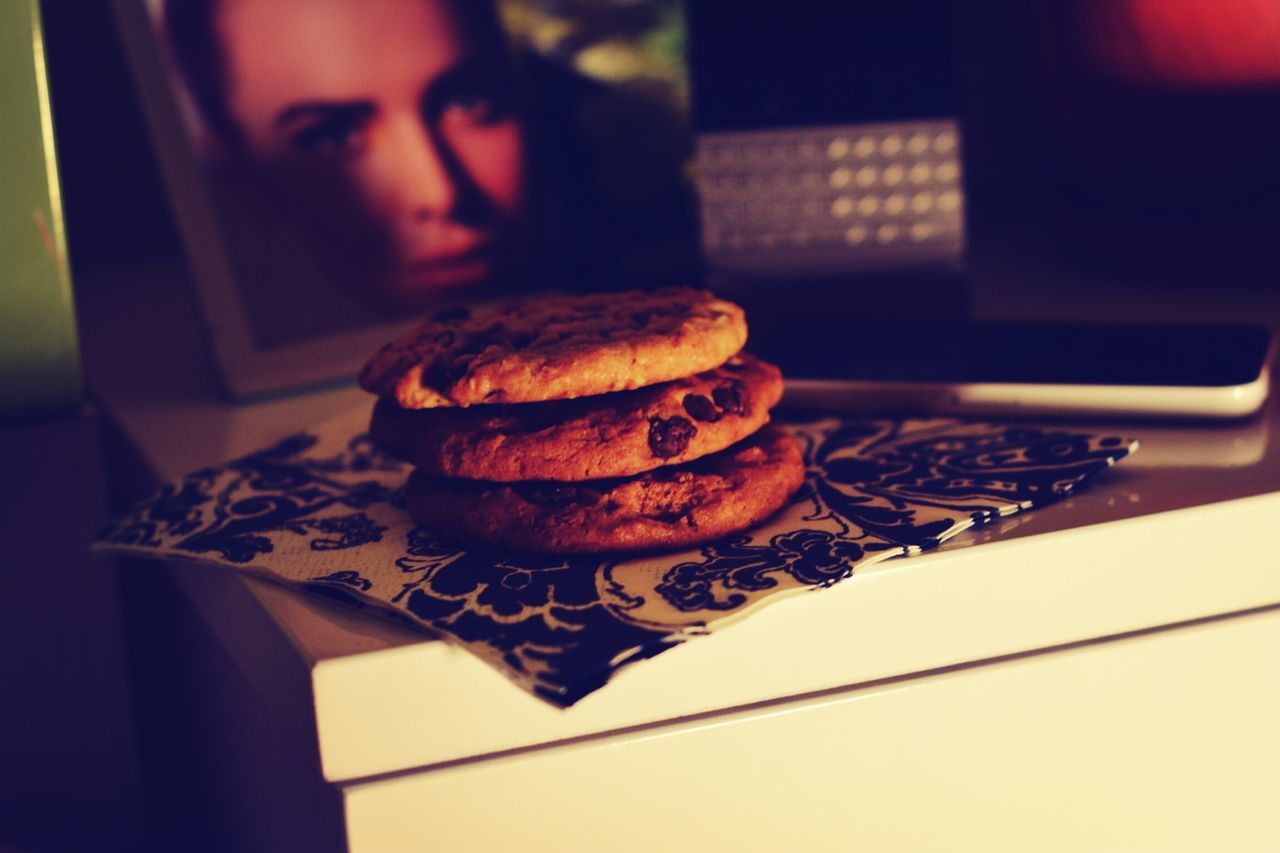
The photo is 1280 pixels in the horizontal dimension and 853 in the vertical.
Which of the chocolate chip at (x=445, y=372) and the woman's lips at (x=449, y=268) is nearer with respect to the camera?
the chocolate chip at (x=445, y=372)

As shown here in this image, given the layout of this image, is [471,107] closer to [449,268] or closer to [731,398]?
[449,268]

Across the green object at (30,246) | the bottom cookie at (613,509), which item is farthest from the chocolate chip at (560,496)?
the green object at (30,246)

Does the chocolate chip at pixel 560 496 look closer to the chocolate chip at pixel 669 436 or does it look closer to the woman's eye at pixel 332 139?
the chocolate chip at pixel 669 436

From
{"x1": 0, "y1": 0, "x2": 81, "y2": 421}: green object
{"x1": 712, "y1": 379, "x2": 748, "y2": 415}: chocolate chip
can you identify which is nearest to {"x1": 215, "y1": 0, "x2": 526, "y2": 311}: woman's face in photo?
{"x1": 0, "y1": 0, "x2": 81, "y2": 421}: green object

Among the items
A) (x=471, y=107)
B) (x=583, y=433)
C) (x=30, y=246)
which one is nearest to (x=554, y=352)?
(x=583, y=433)

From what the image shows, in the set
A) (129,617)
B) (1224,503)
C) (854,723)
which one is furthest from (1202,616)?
(129,617)

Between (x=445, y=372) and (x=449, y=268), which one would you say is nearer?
(x=445, y=372)

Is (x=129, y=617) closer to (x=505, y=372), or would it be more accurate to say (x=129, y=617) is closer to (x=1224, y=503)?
(x=505, y=372)

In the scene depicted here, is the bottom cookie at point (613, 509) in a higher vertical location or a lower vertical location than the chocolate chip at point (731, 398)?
lower

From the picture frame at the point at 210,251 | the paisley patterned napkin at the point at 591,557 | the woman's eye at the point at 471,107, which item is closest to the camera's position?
the paisley patterned napkin at the point at 591,557
